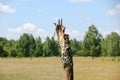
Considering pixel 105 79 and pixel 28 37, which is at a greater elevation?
pixel 28 37

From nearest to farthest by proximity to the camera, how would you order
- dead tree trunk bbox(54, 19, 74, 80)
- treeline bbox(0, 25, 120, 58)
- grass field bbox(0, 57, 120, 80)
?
dead tree trunk bbox(54, 19, 74, 80) → grass field bbox(0, 57, 120, 80) → treeline bbox(0, 25, 120, 58)

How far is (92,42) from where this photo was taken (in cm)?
10775

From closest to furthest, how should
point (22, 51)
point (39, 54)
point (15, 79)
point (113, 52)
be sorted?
1. point (15, 79)
2. point (113, 52)
3. point (22, 51)
4. point (39, 54)

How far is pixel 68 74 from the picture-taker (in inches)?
167

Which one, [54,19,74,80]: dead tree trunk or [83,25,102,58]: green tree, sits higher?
[83,25,102,58]: green tree

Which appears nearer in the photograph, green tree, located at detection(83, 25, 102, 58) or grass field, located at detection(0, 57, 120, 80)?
grass field, located at detection(0, 57, 120, 80)

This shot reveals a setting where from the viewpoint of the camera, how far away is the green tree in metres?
107

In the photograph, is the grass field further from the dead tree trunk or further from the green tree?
the green tree

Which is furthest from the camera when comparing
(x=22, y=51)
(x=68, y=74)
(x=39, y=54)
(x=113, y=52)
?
(x=39, y=54)

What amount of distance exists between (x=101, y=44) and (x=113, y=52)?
10439 millimetres

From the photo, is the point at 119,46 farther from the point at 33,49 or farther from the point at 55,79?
the point at 55,79

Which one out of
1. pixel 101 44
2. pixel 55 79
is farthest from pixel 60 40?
pixel 101 44

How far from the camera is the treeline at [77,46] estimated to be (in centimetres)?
10638

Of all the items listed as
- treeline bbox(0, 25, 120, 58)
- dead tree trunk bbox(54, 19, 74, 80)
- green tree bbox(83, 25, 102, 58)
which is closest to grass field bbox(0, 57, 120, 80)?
treeline bbox(0, 25, 120, 58)
